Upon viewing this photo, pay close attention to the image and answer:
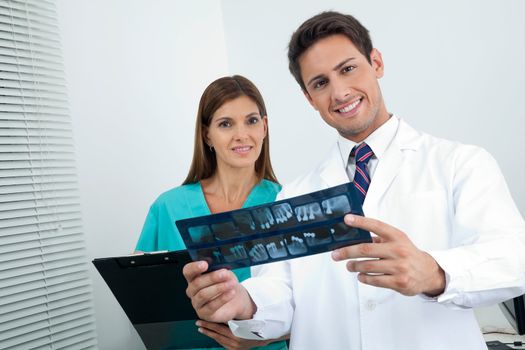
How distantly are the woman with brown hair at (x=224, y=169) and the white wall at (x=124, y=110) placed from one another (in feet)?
1.85

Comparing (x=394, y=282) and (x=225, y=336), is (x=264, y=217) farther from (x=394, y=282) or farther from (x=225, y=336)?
(x=225, y=336)

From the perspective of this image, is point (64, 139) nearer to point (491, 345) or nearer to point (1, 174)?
point (1, 174)

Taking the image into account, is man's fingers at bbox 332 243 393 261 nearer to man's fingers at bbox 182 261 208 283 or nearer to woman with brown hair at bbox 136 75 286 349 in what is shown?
man's fingers at bbox 182 261 208 283

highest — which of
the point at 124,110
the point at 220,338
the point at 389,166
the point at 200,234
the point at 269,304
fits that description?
the point at 124,110

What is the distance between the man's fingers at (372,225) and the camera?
3.44ft

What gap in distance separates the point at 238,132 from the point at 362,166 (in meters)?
0.91

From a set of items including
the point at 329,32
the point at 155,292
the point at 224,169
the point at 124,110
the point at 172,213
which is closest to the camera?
the point at 329,32

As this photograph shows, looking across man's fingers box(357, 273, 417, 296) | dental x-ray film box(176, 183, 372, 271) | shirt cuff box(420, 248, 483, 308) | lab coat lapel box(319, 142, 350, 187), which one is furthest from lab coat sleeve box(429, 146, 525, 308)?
lab coat lapel box(319, 142, 350, 187)

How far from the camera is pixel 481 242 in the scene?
4.03ft

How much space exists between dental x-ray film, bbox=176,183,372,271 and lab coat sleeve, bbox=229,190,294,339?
1.04 feet

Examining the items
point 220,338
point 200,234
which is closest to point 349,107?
point 200,234

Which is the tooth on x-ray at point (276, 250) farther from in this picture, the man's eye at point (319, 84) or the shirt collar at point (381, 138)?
the man's eye at point (319, 84)

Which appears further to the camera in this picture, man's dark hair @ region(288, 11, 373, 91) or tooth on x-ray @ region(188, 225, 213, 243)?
man's dark hair @ region(288, 11, 373, 91)

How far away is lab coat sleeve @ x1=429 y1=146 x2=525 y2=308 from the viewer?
115 cm
